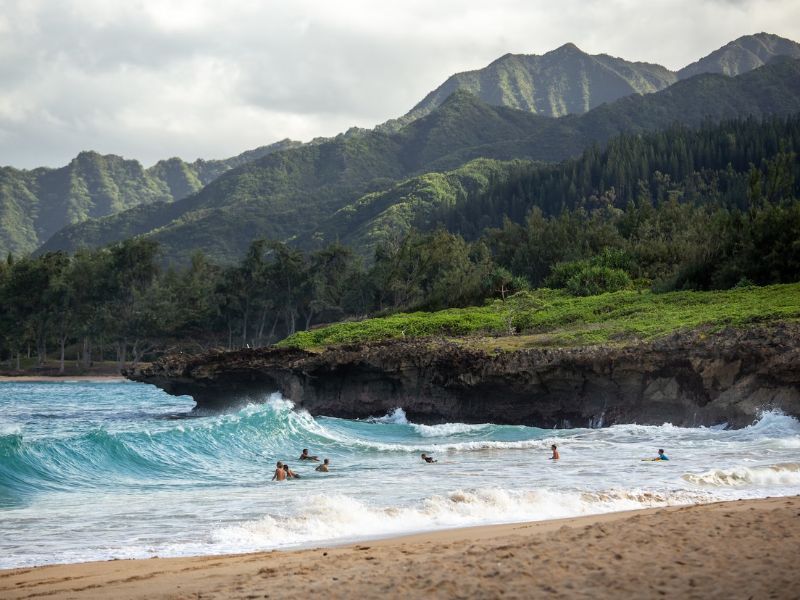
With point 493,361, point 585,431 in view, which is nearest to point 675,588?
point 585,431

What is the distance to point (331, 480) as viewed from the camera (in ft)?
71.3

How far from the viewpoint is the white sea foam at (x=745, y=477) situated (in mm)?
18562

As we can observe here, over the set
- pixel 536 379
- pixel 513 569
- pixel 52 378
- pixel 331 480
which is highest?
pixel 536 379

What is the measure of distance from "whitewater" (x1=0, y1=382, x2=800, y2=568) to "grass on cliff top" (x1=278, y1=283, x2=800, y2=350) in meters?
5.40

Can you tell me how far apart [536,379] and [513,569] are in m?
23.1

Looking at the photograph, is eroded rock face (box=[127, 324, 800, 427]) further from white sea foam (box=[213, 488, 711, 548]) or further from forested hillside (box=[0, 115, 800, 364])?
white sea foam (box=[213, 488, 711, 548])

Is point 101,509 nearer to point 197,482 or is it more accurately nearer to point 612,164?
point 197,482

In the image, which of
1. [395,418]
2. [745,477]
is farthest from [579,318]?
[745,477]

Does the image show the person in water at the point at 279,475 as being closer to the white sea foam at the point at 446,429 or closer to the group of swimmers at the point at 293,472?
the group of swimmers at the point at 293,472

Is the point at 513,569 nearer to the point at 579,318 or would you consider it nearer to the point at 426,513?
the point at 426,513

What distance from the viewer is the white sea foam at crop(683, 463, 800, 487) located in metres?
18.6

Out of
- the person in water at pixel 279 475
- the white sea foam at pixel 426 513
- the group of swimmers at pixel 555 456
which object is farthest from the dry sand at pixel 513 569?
the group of swimmers at pixel 555 456

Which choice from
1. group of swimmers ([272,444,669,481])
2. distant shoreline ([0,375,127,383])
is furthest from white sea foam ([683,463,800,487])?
distant shoreline ([0,375,127,383])

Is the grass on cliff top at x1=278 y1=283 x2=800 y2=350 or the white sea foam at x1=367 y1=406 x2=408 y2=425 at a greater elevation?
the grass on cliff top at x1=278 y1=283 x2=800 y2=350
